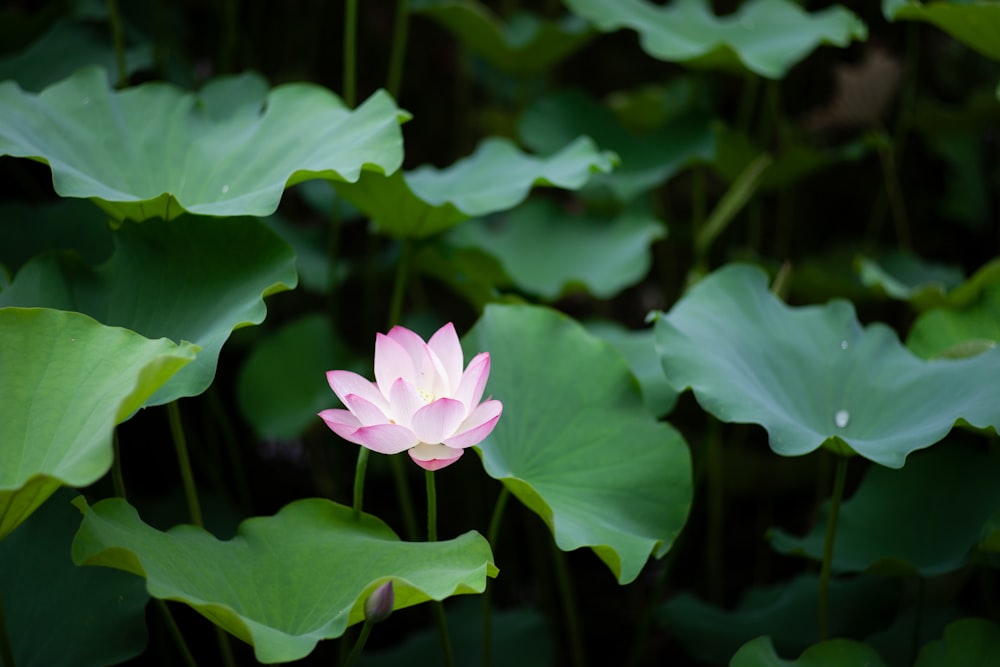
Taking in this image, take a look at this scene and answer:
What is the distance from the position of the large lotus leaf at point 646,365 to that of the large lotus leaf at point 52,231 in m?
0.76

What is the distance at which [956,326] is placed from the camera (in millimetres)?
1260

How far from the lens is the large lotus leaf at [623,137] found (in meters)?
1.67

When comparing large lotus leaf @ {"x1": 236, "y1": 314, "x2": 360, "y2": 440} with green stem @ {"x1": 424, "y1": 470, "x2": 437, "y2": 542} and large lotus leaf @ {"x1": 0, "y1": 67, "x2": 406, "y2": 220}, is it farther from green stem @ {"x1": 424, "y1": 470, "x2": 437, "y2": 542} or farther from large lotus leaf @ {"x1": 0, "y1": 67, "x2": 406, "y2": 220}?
green stem @ {"x1": 424, "y1": 470, "x2": 437, "y2": 542}

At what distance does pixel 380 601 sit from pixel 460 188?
69 cm

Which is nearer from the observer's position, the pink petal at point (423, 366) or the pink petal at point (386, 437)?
the pink petal at point (386, 437)

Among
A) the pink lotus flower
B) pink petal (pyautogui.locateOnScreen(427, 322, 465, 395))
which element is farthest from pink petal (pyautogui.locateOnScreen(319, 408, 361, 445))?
pink petal (pyautogui.locateOnScreen(427, 322, 465, 395))

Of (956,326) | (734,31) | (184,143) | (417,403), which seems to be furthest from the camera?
(734,31)

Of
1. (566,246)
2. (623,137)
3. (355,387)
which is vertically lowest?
(566,246)

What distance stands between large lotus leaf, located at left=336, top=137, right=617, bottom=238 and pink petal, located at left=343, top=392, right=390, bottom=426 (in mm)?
408

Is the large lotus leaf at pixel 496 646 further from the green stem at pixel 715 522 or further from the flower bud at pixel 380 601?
the flower bud at pixel 380 601

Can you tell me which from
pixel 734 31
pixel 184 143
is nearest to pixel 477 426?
pixel 184 143

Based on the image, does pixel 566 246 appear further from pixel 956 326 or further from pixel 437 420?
pixel 437 420

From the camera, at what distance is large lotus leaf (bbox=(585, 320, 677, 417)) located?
1188 mm

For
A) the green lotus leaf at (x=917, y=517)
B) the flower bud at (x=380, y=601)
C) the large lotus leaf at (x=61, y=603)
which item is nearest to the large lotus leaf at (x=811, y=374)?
the green lotus leaf at (x=917, y=517)
